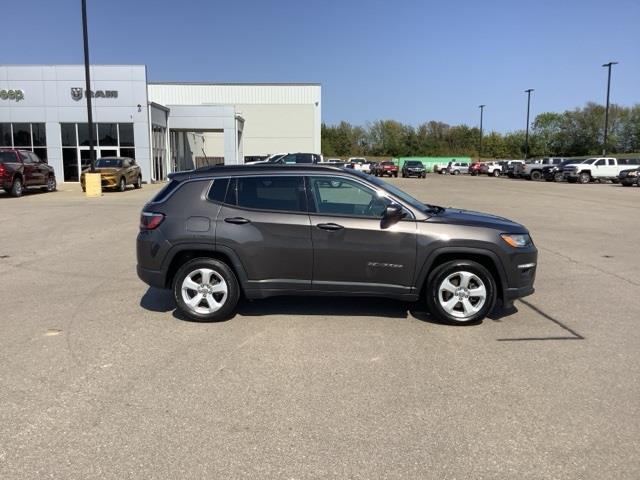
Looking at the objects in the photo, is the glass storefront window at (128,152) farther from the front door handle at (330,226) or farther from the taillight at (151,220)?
the front door handle at (330,226)

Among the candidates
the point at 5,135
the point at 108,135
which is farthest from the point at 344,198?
the point at 5,135

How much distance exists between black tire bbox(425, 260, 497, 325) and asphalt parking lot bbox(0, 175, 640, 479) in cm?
14

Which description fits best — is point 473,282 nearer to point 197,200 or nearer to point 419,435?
point 419,435

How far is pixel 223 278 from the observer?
5773 mm

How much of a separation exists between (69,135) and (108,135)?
2.43 meters

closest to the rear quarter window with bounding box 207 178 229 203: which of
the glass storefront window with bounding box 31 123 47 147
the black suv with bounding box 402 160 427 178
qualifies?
the glass storefront window with bounding box 31 123 47 147

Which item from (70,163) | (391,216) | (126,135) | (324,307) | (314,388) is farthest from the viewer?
(70,163)

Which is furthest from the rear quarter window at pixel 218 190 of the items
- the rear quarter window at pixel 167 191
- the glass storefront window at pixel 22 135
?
the glass storefront window at pixel 22 135

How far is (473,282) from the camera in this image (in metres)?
5.71

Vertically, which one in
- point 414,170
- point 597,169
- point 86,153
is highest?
point 86,153

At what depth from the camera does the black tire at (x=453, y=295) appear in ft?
18.5

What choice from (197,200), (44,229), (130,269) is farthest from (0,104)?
(197,200)

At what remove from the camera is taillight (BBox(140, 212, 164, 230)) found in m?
5.85

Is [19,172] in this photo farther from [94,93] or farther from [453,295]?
[453,295]
